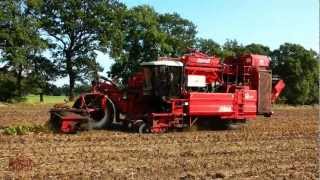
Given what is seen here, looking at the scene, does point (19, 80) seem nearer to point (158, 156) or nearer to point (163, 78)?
point (163, 78)

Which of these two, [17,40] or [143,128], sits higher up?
[17,40]

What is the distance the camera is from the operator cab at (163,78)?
2144cm

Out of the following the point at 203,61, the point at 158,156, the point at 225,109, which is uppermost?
the point at 203,61

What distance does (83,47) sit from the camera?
61969mm

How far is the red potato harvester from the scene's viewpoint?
68.6ft

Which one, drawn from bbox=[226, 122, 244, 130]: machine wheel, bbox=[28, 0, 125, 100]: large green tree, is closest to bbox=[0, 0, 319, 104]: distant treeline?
bbox=[28, 0, 125, 100]: large green tree

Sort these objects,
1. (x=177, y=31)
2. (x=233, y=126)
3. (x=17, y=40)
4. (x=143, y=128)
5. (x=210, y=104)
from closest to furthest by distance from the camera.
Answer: (x=143, y=128) → (x=210, y=104) → (x=233, y=126) → (x=17, y=40) → (x=177, y=31)

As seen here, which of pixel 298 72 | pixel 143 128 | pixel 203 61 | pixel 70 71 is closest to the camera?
pixel 143 128

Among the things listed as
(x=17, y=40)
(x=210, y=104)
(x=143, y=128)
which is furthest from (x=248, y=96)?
(x=17, y=40)

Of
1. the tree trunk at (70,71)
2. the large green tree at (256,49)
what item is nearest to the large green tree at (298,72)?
the large green tree at (256,49)

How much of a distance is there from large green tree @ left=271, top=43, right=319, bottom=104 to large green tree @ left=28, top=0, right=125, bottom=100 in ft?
53.7

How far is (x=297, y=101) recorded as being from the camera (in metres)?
61.9

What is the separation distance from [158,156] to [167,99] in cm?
725

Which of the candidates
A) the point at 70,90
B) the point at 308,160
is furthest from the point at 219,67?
the point at 70,90
